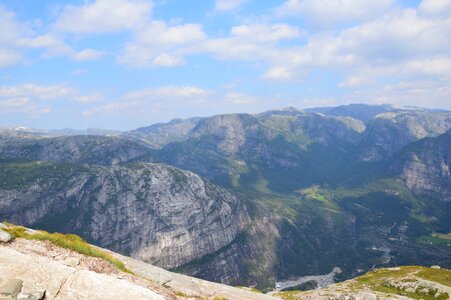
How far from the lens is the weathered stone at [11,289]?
1150 inches

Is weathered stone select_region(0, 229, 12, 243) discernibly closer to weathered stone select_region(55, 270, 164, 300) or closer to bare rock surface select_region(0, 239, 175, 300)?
bare rock surface select_region(0, 239, 175, 300)

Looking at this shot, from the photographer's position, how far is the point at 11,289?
29.8 m

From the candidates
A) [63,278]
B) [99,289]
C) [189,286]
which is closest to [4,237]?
[63,278]

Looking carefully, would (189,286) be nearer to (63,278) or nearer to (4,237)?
(63,278)

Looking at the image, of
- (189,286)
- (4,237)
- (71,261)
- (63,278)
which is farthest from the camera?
(189,286)

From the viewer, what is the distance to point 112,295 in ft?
105

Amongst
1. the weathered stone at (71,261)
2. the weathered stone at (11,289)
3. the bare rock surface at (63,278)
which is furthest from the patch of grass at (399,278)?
the weathered stone at (11,289)

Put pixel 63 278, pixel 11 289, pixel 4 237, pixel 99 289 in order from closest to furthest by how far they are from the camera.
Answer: pixel 11 289 < pixel 99 289 < pixel 63 278 < pixel 4 237

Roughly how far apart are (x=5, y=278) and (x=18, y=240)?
962 centimetres

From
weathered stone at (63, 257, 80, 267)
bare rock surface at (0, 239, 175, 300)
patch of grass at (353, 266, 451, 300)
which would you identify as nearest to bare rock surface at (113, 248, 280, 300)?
bare rock surface at (0, 239, 175, 300)

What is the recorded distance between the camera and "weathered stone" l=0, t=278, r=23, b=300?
2922cm

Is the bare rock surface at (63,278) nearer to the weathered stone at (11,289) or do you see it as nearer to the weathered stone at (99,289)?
the weathered stone at (99,289)

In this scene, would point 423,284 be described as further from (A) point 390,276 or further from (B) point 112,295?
(B) point 112,295

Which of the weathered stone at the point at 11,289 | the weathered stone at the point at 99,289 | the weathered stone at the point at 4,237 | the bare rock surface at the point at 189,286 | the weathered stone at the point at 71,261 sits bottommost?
the bare rock surface at the point at 189,286
